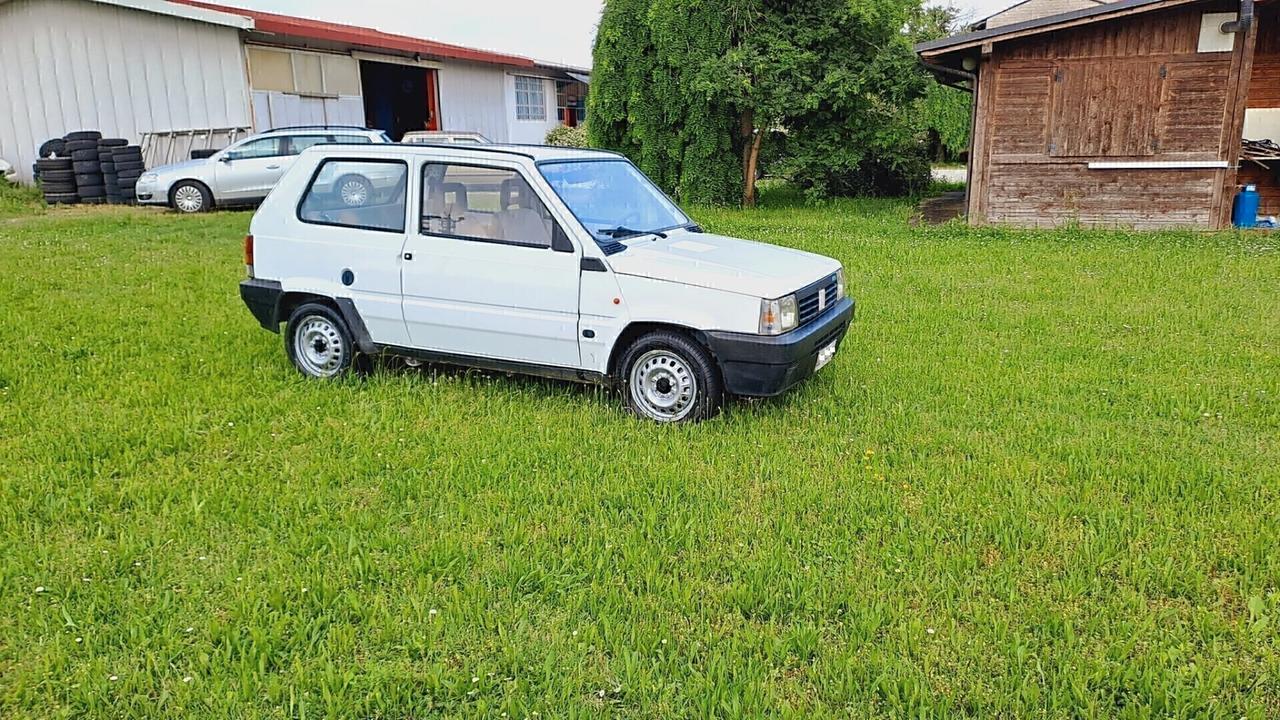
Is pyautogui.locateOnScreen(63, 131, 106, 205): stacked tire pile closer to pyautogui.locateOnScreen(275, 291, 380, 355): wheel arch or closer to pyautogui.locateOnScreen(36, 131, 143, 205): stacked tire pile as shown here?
pyautogui.locateOnScreen(36, 131, 143, 205): stacked tire pile

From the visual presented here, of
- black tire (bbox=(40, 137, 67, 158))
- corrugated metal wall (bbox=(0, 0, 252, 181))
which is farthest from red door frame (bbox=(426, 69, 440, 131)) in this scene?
black tire (bbox=(40, 137, 67, 158))

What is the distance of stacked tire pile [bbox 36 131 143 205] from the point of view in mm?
18281

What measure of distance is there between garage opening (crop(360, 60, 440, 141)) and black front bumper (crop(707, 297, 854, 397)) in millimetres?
23980

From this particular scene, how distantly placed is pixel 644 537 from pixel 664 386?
1.68 meters

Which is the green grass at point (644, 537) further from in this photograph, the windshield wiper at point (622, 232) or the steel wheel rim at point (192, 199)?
the steel wheel rim at point (192, 199)

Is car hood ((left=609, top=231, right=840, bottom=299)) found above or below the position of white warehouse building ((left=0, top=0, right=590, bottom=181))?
below

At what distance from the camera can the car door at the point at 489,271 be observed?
5887 millimetres

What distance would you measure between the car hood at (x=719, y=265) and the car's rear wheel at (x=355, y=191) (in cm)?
191

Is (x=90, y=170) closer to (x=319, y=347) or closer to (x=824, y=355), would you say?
(x=319, y=347)

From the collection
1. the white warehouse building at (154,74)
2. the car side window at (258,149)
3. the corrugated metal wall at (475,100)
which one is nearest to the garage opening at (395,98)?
the corrugated metal wall at (475,100)

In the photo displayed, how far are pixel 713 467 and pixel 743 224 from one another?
1138cm

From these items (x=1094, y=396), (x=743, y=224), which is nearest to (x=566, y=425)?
(x=1094, y=396)

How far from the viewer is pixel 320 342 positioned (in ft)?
22.6

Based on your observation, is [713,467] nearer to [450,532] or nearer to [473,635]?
[450,532]
